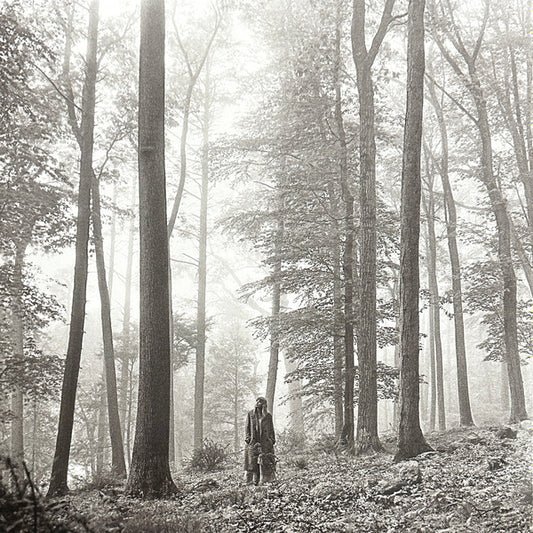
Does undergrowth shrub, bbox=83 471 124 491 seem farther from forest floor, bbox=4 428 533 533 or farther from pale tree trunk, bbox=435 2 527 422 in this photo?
pale tree trunk, bbox=435 2 527 422

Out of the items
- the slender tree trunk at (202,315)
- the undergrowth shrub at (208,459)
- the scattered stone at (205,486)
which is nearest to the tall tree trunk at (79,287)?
the scattered stone at (205,486)

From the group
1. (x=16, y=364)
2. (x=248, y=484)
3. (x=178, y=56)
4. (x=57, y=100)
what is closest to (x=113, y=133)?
(x=57, y=100)

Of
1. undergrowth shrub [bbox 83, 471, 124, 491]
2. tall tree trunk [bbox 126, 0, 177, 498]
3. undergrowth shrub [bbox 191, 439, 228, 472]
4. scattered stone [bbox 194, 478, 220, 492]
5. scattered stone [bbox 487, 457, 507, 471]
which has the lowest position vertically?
undergrowth shrub [bbox 83, 471, 124, 491]

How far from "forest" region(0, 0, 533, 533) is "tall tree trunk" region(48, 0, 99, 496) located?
0.05m

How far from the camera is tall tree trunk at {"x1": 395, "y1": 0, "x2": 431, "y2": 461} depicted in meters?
8.22

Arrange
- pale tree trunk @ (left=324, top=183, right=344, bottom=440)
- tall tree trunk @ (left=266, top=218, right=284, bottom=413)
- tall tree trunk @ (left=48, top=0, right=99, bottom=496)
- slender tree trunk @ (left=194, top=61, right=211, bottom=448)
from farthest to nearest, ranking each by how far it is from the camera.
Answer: slender tree trunk @ (left=194, top=61, right=211, bottom=448) < tall tree trunk @ (left=266, top=218, right=284, bottom=413) < pale tree trunk @ (left=324, top=183, right=344, bottom=440) < tall tree trunk @ (left=48, top=0, right=99, bottom=496)

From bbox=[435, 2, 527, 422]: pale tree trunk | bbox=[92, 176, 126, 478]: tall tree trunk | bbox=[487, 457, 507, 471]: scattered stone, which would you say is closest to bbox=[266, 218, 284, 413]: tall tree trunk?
bbox=[92, 176, 126, 478]: tall tree trunk

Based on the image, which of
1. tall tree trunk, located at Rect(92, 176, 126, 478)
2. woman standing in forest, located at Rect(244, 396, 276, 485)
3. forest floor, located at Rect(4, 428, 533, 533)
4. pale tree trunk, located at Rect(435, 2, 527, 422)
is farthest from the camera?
pale tree trunk, located at Rect(435, 2, 527, 422)

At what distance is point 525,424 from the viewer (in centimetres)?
1180

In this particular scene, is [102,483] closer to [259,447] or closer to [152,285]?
[259,447]

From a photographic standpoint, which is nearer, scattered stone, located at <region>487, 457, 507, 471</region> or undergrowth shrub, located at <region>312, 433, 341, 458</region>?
scattered stone, located at <region>487, 457, 507, 471</region>

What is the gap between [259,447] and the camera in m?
8.65

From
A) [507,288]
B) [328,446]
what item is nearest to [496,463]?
[328,446]

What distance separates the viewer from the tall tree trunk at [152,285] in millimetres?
7125
